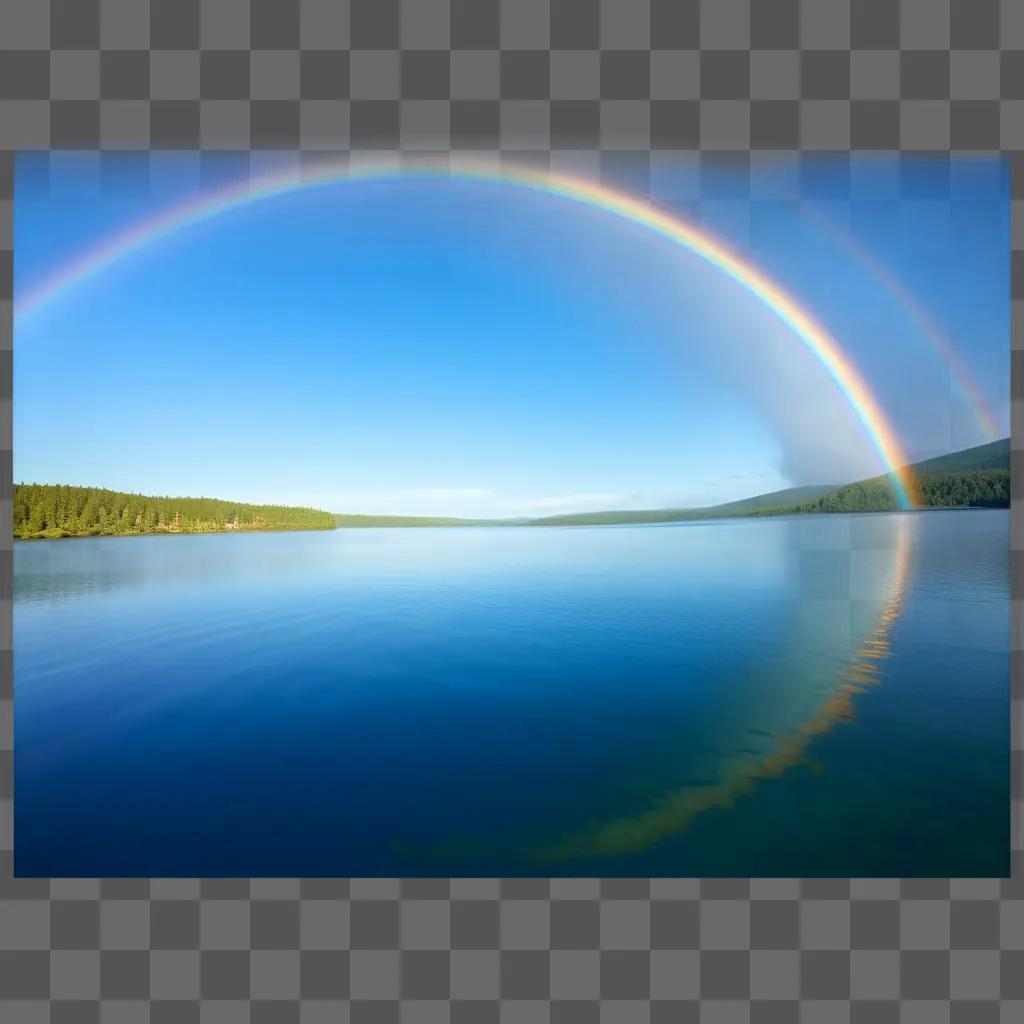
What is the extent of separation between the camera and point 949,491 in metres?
60.4

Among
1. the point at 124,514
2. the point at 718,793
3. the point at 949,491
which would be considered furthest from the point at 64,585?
the point at 949,491

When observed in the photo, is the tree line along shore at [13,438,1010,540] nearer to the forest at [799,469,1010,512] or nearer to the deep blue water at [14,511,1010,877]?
the forest at [799,469,1010,512]

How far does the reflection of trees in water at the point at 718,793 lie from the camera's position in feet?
12.7

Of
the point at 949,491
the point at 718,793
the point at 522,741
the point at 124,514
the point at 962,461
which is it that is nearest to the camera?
the point at 718,793

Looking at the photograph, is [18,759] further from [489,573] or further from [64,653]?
[489,573]

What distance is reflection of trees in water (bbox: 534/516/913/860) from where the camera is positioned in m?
3.87

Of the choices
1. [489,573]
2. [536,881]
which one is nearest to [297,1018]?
[536,881]

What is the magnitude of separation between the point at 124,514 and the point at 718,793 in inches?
3232

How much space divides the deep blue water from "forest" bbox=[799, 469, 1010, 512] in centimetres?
5960

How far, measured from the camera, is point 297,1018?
3428 millimetres

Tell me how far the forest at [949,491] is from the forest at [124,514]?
99512 mm

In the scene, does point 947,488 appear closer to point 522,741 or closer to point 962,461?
point 962,461

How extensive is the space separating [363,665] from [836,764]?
7.86m

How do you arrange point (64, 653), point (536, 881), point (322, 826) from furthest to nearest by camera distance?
1. point (64, 653)
2. point (322, 826)
3. point (536, 881)
